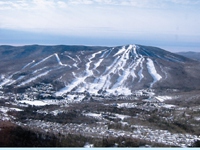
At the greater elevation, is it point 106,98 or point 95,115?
point 106,98

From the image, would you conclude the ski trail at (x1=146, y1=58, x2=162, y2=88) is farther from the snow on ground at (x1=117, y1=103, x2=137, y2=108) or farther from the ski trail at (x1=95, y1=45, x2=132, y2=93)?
the snow on ground at (x1=117, y1=103, x2=137, y2=108)

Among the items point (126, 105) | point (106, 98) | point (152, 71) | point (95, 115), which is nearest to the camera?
point (95, 115)

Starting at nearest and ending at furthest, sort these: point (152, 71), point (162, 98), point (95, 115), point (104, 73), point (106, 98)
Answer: point (95, 115) < point (162, 98) < point (106, 98) < point (104, 73) < point (152, 71)

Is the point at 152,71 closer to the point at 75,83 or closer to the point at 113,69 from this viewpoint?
the point at 113,69

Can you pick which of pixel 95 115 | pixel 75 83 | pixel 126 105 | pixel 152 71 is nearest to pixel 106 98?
pixel 126 105

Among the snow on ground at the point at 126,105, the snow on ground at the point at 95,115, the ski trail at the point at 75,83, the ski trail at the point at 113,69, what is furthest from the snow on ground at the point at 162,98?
the snow on ground at the point at 95,115

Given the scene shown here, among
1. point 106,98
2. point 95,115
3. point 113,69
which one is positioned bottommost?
point 95,115

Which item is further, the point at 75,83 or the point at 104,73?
the point at 104,73

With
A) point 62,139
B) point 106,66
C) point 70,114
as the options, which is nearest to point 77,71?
point 106,66

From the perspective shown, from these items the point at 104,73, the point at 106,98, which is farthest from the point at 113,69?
the point at 106,98
